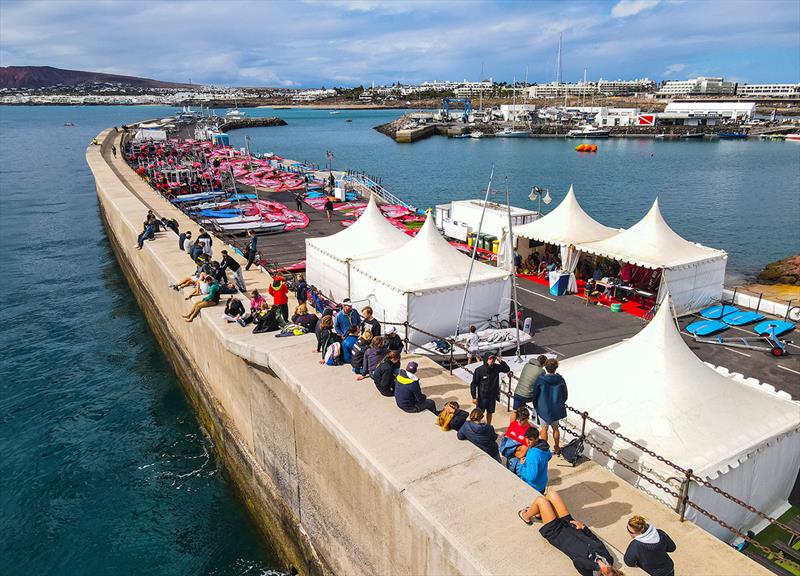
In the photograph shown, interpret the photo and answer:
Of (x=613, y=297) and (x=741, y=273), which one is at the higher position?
(x=613, y=297)

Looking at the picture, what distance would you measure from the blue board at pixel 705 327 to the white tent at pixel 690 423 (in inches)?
335

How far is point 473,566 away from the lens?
21.9 feet

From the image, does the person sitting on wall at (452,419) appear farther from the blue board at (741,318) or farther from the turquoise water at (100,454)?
the blue board at (741,318)

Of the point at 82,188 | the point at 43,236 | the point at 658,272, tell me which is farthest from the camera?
the point at 82,188

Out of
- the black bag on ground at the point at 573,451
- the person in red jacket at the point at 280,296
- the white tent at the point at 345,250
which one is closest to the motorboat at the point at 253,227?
the white tent at the point at 345,250

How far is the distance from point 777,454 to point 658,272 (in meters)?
13.2

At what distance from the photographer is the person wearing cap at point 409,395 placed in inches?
398

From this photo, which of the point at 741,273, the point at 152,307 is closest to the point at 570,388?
the point at 152,307

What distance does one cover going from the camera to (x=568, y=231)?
25.0 m

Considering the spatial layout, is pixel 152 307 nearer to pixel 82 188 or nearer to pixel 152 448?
pixel 152 448

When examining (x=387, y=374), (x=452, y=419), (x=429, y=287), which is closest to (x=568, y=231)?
(x=429, y=287)

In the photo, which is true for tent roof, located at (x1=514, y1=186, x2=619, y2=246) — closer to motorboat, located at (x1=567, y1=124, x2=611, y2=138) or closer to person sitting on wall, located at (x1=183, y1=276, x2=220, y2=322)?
person sitting on wall, located at (x1=183, y1=276, x2=220, y2=322)

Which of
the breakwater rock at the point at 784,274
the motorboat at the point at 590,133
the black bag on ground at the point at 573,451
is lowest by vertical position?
the breakwater rock at the point at 784,274

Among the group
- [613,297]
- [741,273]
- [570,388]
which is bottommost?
[741,273]
